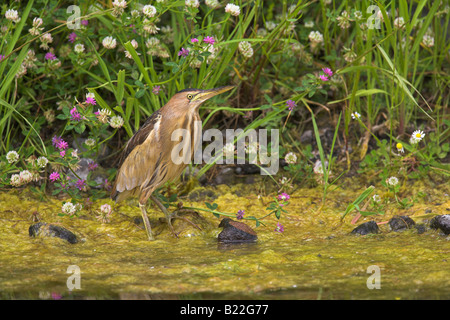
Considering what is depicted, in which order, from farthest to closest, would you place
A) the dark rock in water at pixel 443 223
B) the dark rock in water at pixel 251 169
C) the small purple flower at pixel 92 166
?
the dark rock in water at pixel 251 169, the small purple flower at pixel 92 166, the dark rock in water at pixel 443 223

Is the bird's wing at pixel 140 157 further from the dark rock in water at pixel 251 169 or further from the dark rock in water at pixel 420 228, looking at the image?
the dark rock in water at pixel 420 228

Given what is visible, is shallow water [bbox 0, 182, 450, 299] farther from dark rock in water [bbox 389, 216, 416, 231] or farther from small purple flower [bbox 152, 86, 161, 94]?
small purple flower [bbox 152, 86, 161, 94]

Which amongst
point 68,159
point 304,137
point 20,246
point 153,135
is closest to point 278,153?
point 304,137

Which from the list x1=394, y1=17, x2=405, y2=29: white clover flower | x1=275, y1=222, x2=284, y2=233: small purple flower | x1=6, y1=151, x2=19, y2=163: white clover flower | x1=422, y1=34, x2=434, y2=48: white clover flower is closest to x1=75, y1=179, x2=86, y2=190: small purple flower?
x1=6, y1=151, x2=19, y2=163: white clover flower

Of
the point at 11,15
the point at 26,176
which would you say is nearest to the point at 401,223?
the point at 26,176

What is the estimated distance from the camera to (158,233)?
4402 mm

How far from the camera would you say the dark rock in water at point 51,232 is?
4.10 metres

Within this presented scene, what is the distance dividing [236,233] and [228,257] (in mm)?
448

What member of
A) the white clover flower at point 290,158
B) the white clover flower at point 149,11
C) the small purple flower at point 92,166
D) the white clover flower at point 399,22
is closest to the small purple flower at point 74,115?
the small purple flower at point 92,166

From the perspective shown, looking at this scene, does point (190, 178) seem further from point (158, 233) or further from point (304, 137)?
point (304, 137)

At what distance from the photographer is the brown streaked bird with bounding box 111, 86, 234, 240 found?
4.24 meters

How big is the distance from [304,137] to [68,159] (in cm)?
207

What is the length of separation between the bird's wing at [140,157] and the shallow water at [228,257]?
35 cm

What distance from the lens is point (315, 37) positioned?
5375 millimetres
